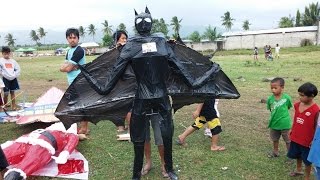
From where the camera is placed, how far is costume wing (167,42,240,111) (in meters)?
5.07

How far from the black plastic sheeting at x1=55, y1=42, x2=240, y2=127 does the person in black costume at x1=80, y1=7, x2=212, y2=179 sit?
338mm

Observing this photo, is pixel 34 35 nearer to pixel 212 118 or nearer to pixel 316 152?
pixel 212 118

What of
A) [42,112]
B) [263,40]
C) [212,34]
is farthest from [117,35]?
[212,34]

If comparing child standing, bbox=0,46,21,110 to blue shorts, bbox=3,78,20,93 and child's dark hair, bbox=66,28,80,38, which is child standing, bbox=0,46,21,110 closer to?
blue shorts, bbox=3,78,20,93

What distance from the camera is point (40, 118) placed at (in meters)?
7.29

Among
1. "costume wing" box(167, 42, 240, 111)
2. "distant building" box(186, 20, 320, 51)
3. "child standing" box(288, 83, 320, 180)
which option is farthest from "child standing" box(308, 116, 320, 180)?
"distant building" box(186, 20, 320, 51)

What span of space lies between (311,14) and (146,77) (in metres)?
75.8

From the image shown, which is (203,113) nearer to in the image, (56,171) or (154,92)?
(154,92)

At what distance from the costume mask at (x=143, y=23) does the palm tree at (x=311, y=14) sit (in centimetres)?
7320

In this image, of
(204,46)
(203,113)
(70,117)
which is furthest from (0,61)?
(204,46)

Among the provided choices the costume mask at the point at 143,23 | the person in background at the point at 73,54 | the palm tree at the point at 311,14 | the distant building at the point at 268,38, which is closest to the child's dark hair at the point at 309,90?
the costume mask at the point at 143,23

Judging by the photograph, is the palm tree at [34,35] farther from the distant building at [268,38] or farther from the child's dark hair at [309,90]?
the child's dark hair at [309,90]

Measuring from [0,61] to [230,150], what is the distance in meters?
6.62

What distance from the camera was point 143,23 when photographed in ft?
14.9
